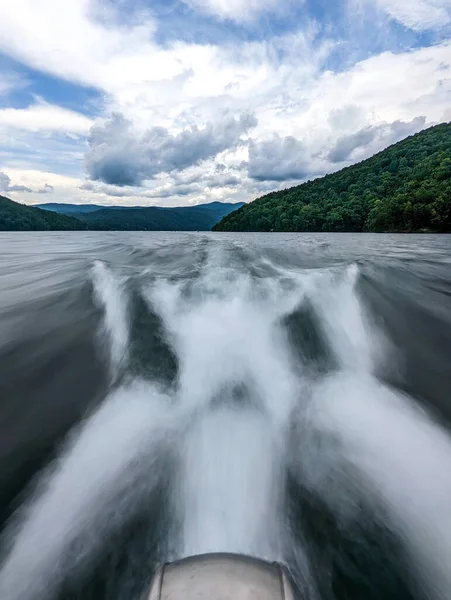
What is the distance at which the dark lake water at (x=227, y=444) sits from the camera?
2539mm

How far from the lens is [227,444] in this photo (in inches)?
146

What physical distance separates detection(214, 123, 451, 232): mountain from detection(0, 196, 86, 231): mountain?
285ft

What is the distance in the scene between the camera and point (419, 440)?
355 centimetres

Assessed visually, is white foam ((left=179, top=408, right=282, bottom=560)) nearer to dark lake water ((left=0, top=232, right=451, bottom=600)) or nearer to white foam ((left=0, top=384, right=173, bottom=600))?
dark lake water ((left=0, top=232, right=451, bottom=600))

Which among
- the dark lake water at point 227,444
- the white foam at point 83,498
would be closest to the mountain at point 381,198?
the dark lake water at point 227,444

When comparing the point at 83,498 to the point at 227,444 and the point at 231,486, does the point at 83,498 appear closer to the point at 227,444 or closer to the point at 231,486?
the point at 231,486

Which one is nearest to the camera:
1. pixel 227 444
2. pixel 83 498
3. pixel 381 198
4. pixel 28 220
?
pixel 83 498

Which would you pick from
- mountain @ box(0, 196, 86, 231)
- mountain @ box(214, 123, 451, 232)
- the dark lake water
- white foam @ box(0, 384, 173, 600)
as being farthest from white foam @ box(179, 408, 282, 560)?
mountain @ box(0, 196, 86, 231)

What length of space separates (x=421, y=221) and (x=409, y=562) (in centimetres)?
7800

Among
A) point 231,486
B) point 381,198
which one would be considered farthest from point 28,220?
point 231,486

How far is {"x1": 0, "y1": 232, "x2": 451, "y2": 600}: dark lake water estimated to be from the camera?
2539 mm

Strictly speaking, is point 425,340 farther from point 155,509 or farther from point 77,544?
point 77,544

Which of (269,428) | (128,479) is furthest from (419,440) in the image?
(128,479)

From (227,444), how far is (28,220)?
176590 mm
